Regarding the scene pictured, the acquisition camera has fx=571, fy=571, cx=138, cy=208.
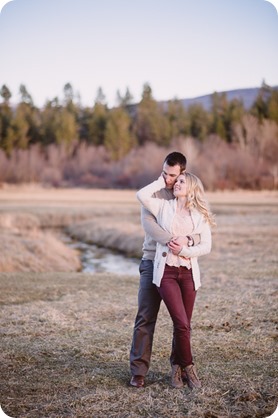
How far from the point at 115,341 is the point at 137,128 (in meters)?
47.0

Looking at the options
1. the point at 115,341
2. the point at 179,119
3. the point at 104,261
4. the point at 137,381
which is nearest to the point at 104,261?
the point at 104,261

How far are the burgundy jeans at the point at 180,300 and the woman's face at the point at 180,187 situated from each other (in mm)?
681

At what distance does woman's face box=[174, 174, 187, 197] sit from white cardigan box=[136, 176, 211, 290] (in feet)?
0.42

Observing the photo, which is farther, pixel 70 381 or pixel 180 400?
pixel 70 381

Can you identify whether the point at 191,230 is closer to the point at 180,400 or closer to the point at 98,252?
the point at 180,400

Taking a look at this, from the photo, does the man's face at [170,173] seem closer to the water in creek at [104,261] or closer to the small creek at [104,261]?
the small creek at [104,261]

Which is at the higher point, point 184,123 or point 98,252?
point 184,123

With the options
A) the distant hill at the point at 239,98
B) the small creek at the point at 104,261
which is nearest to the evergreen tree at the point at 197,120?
the distant hill at the point at 239,98

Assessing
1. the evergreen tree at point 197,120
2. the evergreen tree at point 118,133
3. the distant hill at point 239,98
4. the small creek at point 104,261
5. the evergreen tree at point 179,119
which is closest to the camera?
the small creek at point 104,261

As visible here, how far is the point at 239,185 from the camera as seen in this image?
4284 cm

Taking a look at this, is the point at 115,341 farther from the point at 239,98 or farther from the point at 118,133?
the point at 239,98

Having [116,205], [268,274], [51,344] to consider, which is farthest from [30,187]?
[51,344]

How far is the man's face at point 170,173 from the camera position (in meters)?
5.32

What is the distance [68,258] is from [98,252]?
2.77m
